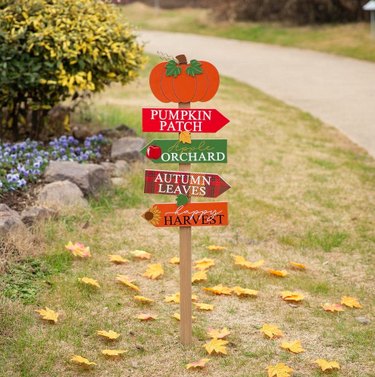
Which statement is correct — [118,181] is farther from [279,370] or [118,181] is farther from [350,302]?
[279,370]

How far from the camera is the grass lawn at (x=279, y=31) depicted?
1773cm

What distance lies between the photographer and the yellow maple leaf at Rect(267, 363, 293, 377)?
4.04m

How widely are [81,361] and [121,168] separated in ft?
11.3

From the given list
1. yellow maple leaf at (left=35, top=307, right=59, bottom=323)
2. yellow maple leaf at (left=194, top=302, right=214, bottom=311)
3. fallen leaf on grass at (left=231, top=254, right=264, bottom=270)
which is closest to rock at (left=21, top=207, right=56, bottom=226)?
yellow maple leaf at (left=35, top=307, right=59, bottom=323)

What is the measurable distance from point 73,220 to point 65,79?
170 cm

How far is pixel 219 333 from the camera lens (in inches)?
176

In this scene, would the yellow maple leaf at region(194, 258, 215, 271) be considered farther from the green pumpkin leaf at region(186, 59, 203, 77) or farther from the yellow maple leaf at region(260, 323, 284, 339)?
the green pumpkin leaf at region(186, 59, 203, 77)

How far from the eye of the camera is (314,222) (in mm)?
6602

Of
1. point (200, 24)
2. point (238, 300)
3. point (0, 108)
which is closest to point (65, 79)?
point (0, 108)

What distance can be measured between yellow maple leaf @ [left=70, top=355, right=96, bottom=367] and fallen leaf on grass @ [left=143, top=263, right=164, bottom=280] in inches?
49.5

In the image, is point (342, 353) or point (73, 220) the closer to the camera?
point (342, 353)

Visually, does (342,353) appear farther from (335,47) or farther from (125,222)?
(335,47)

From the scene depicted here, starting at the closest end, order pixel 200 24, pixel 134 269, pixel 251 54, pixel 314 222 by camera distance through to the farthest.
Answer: pixel 134 269 < pixel 314 222 < pixel 251 54 < pixel 200 24

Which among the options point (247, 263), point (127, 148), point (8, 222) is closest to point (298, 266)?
point (247, 263)
